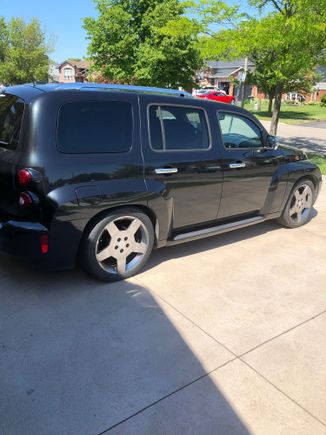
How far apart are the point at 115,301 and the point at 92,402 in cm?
117

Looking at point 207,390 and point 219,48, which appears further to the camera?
point 219,48

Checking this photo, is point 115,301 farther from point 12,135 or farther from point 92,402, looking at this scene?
point 12,135

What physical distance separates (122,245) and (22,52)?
5314cm

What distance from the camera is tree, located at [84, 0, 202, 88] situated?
18.1 meters

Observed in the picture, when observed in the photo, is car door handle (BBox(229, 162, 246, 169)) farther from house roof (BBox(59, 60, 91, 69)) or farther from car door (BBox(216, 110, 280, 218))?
house roof (BBox(59, 60, 91, 69))

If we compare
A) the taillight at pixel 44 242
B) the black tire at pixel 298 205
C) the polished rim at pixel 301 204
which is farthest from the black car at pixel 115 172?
the polished rim at pixel 301 204

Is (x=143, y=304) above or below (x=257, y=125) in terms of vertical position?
below

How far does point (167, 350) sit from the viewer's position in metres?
2.91

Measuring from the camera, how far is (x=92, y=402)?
240cm

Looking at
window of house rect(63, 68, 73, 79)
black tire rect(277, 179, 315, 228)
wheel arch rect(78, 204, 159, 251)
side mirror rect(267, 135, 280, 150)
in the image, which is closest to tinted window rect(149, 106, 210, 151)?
wheel arch rect(78, 204, 159, 251)

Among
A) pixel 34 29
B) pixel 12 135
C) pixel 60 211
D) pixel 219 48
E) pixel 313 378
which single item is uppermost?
pixel 34 29

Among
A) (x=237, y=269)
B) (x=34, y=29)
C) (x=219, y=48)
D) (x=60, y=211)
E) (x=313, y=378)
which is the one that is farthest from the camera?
(x=34, y=29)

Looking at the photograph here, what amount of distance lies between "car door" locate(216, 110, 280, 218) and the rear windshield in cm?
215

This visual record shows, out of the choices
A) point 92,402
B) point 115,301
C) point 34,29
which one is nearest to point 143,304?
point 115,301
